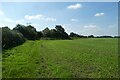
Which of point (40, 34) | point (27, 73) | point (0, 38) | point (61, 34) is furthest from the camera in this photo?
point (61, 34)

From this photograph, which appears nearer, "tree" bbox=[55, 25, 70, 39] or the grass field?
the grass field

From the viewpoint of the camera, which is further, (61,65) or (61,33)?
(61,33)

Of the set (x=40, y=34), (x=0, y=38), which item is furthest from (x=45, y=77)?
(x=40, y=34)

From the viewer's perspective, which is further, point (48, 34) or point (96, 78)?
point (48, 34)

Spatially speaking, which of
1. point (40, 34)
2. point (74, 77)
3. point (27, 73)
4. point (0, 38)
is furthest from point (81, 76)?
point (40, 34)

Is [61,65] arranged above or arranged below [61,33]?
below

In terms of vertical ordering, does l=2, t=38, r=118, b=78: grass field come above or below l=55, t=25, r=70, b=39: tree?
below

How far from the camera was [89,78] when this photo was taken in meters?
11.5

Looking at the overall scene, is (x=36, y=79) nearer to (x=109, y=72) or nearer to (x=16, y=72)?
(x=16, y=72)

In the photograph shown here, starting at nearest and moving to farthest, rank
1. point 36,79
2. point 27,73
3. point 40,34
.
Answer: point 36,79 → point 27,73 → point 40,34

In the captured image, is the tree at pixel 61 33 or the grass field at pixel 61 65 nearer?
the grass field at pixel 61 65

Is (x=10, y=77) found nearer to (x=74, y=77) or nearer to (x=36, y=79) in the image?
(x=36, y=79)

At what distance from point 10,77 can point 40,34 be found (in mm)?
123915

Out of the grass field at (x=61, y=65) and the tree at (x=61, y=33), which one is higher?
the tree at (x=61, y=33)
